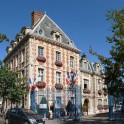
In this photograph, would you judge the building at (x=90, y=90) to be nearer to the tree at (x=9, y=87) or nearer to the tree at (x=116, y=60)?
the tree at (x=9, y=87)

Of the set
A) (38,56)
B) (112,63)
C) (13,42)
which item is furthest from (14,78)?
(112,63)

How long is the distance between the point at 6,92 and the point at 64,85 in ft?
28.3

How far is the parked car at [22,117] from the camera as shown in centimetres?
1915

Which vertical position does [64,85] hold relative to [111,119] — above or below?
above

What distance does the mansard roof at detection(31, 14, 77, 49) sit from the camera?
108ft

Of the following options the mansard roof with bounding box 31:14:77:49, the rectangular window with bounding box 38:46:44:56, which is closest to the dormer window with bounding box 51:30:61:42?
the mansard roof with bounding box 31:14:77:49

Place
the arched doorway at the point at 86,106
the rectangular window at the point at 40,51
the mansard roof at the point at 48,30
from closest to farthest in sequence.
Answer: the rectangular window at the point at 40,51 → the mansard roof at the point at 48,30 → the arched doorway at the point at 86,106

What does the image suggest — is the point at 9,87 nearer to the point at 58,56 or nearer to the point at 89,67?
the point at 58,56

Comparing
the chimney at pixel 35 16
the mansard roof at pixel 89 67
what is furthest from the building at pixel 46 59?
the mansard roof at pixel 89 67

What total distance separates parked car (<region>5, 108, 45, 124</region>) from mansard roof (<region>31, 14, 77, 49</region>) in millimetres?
13407

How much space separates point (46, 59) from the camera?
3253 centimetres

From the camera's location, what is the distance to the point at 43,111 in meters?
30.4

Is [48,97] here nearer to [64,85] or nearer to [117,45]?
[64,85]

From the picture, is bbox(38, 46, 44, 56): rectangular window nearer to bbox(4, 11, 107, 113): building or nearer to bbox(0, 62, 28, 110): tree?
bbox(4, 11, 107, 113): building
